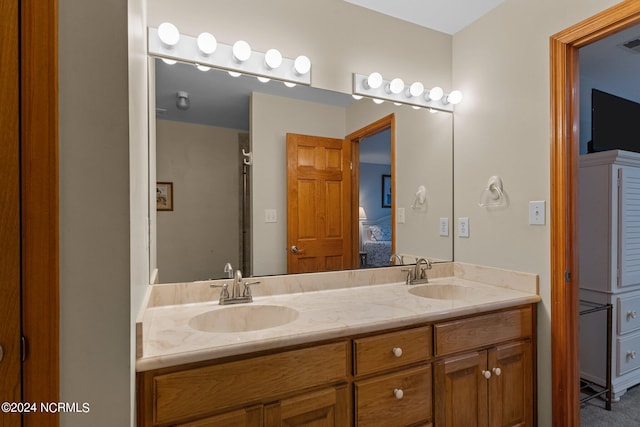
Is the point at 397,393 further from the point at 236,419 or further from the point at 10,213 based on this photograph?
the point at 10,213

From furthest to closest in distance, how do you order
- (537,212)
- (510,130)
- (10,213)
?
1. (510,130)
2. (537,212)
3. (10,213)

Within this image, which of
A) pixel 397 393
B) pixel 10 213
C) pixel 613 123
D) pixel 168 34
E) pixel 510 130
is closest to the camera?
pixel 10 213

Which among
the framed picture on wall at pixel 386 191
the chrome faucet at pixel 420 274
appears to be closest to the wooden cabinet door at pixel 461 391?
the chrome faucet at pixel 420 274

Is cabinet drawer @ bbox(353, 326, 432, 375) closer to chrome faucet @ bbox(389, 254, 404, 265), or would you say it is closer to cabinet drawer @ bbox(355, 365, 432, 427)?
cabinet drawer @ bbox(355, 365, 432, 427)

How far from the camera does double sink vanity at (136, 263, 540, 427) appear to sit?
938 mm

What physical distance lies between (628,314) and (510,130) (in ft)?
5.47

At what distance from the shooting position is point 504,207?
1.76 m

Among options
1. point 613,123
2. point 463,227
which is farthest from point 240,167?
point 613,123

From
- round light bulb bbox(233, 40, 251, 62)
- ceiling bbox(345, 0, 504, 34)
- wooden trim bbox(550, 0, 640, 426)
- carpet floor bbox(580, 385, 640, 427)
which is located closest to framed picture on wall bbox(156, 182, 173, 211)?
round light bulb bbox(233, 40, 251, 62)

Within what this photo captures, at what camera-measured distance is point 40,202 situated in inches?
25.9

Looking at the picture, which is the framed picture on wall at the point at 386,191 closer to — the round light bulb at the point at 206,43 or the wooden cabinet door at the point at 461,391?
the wooden cabinet door at the point at 461,391

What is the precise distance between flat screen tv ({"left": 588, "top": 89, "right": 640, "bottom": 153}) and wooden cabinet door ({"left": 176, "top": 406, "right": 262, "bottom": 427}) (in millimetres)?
2943

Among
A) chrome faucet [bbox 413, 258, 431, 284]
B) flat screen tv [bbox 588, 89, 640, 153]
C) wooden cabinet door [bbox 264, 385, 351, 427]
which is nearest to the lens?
wooden cabinet door [bbox 264, 385, 351, 427]

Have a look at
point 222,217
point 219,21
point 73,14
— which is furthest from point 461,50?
point 73,14
